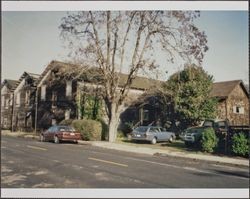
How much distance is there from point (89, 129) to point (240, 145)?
35.9 feet

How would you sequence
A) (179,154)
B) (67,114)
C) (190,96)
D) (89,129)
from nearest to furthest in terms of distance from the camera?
(179,154) → (190,96) → (89,129) → (67,114)

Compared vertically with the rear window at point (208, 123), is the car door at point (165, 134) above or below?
below

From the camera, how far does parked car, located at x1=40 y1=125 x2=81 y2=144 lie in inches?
778

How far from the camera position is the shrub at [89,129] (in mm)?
22016

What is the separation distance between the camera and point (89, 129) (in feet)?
72.5

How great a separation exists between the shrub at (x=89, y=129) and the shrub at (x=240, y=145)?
10342 millimetres

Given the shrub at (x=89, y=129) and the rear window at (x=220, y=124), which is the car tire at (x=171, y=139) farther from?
the shrub at (x=89, y=129)

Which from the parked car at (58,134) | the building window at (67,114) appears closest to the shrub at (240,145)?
the parked car at (58,134)

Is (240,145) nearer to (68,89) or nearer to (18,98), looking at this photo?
(68,89)

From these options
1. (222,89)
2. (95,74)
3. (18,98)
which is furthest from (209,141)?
(18,98)

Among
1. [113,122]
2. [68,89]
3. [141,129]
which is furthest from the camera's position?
[68,89]

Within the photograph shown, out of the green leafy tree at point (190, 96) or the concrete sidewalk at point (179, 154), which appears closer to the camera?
the concrete sidewalk at point (179, 154)

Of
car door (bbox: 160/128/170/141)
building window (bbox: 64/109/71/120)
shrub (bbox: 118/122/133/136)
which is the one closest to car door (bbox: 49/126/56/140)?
building window (bbox: 64/109/71/120)

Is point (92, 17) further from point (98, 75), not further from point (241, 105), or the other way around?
point (241, 105)
